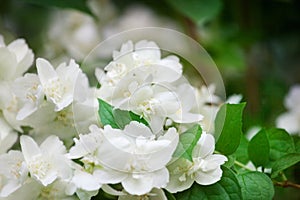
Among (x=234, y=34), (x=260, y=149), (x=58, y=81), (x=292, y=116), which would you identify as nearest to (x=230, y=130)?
(x=260, y=149)

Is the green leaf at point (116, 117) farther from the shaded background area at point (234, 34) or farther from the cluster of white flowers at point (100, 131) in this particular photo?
the shaded background area at point (234, 34)

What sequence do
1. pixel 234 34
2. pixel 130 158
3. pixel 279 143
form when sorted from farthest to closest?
pixel 234 34 < pixel 279 143 < pixel 130 158

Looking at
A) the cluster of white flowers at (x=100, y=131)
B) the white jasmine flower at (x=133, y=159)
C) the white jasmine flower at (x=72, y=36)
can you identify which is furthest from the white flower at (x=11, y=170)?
the white jasmine flower at (x=72, y=36)

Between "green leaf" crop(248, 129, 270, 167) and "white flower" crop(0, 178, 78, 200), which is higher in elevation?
"green leaf" crop(248, 129, 270, 167)

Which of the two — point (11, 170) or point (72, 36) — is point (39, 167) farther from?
point (72, 36)

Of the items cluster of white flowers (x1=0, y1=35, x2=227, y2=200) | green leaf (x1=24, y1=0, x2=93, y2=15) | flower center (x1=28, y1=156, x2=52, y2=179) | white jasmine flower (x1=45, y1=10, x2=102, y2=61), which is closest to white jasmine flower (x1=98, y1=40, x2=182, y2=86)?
cluster of white flowers (x1=0, y1=35, x2=227, y2=200)

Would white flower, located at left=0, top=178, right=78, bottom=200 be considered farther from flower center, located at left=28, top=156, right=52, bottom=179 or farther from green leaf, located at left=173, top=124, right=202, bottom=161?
green leaf, located at left=173, top=124, right=202, bottom=161

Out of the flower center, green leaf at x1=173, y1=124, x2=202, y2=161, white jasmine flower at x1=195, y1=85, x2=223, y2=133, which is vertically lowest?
the flower center
